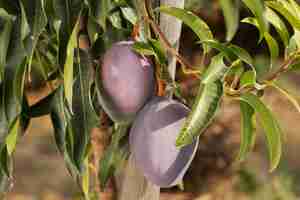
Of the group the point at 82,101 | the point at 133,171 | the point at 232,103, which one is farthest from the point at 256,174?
the point at 82,101

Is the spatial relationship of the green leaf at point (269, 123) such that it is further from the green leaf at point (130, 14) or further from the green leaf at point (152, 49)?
the green leaf at point (130, 14)

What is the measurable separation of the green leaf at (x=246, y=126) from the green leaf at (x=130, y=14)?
21 cm

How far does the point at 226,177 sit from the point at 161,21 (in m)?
1.61

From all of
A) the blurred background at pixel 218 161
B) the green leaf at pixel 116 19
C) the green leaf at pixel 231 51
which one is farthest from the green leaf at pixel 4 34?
the blurred background at pixel 218 161

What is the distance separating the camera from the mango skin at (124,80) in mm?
898

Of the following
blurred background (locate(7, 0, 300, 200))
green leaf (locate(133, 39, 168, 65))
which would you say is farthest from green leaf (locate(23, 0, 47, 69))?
blurred background (locate(7, 0, 300, 200))

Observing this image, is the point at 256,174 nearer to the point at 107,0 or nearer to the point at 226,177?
the point at 226,177

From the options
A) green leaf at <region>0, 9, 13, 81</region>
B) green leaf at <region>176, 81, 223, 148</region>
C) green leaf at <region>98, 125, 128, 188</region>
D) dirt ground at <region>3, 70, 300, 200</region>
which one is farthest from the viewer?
dirt ground at <region>3, 70, 300, 200</region>

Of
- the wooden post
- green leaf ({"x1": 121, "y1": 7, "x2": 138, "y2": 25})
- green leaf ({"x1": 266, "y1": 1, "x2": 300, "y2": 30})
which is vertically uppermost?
green leaf ({"x1": 266, "y1": 1, "x2": 300, "y2": 30})

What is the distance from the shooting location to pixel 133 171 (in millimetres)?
1100

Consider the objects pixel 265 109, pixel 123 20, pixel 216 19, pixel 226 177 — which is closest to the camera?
pixel 265 109

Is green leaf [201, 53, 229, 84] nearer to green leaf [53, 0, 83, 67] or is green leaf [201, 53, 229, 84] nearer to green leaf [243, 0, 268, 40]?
green leaf [243, 0, 268, 40]

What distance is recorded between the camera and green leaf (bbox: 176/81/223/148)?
0.81 meters

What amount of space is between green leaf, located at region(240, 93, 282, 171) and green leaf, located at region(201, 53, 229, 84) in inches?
1.6
